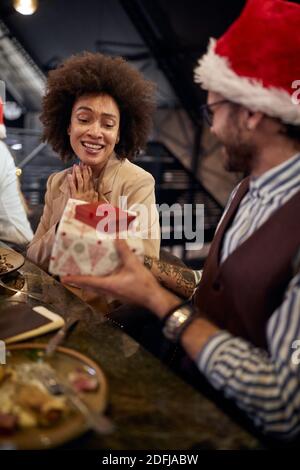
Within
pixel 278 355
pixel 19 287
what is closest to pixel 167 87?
pixel 19 287

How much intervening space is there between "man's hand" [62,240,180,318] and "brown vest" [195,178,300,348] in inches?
7.7

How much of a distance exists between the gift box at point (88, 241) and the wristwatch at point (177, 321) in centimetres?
21

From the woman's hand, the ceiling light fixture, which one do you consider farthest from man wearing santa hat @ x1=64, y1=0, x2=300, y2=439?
the ceiling light fixture

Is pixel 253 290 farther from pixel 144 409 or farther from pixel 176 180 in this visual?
pixel 176 180

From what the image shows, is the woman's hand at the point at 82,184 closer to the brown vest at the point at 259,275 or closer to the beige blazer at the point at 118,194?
the beige blazer at the point at 118,194

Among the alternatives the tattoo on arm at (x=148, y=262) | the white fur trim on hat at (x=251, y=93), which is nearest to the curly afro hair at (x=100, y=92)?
the tattoo on arm at (x=148, y=262)

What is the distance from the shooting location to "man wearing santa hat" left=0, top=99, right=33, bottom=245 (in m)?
3.02

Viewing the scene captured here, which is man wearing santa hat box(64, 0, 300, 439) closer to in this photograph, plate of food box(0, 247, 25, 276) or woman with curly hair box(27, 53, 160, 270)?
plate of food box(0, 247, 25, 276)

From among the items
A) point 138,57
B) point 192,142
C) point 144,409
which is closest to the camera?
point 144,409

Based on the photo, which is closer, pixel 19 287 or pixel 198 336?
pixel 198 336

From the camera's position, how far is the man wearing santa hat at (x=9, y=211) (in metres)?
3.02
